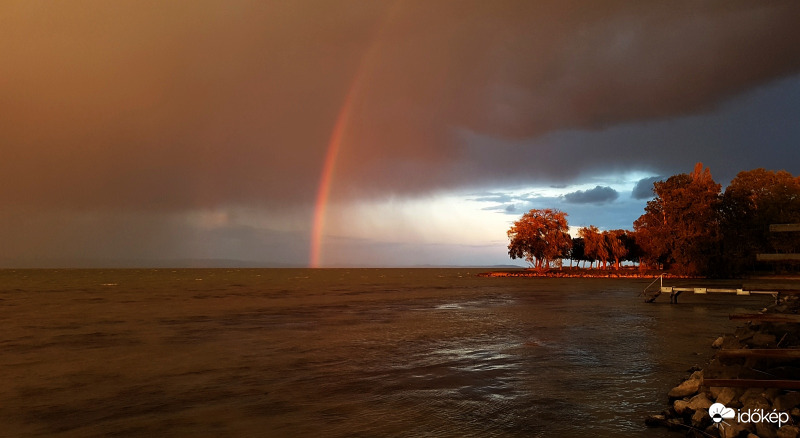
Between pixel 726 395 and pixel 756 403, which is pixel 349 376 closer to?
pixel 726 395

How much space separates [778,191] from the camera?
81.2 m

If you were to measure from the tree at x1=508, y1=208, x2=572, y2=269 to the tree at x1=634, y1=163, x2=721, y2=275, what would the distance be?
825 inches

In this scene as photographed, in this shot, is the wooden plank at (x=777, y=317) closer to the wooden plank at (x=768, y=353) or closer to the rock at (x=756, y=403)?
the wooden plank at (x=768, y=353)

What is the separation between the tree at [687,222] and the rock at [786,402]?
274 feet

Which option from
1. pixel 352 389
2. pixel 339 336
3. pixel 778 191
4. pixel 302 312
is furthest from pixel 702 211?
pixel 352 389

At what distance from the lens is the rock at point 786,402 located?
921 centimetres

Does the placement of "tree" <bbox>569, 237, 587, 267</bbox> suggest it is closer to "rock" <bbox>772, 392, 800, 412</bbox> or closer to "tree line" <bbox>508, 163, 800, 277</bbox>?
"tree line" <bbox>508, 163, 800, 277</bbox>

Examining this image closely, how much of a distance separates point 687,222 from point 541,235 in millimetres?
31187

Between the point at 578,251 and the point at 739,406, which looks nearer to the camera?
the point at 739,406

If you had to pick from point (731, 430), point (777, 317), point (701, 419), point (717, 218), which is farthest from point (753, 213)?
point (731, 430)

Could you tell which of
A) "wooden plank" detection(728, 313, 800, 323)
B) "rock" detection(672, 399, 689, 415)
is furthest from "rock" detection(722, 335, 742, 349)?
"rock" detection(672, 399, 689, 415)

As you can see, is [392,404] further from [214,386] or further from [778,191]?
[778,191]

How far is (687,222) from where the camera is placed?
86.2m

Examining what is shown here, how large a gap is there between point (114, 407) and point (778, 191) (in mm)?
93476
